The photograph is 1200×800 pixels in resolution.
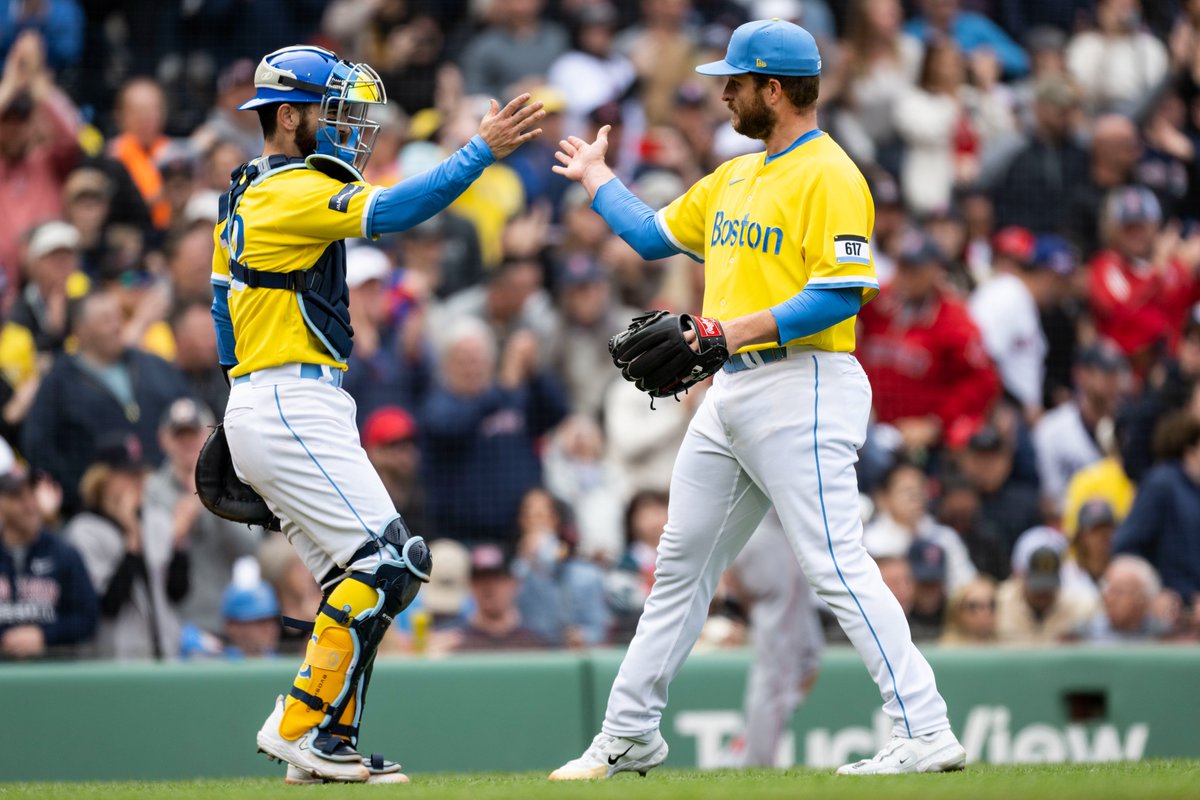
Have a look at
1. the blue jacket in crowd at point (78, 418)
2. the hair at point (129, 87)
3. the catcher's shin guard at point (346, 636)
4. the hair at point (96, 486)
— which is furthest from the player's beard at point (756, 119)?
the hair at point (129, 87)

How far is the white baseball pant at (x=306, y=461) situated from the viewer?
519cm

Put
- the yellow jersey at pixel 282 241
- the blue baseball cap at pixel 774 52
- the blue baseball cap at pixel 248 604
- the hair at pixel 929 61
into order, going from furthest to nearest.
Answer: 1. the hair at pixel 929 61
2. the blue baseball cap at pixel 248 604
3. the blue baseball cap at pixel 774 52
4. the yellow jersey at pixel 282 241

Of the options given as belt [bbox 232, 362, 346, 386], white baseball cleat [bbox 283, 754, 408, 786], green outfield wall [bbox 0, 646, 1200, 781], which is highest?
belt [bbox 232, 362, 346, 386]

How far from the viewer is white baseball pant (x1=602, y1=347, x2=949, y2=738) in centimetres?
502

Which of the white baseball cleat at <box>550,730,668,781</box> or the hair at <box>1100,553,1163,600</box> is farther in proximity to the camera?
the hair at <box>1100,553,1163,600</box>

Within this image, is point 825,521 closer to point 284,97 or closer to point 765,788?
point 765,788

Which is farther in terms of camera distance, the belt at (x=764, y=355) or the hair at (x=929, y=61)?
the hair at (x=929, y=61)

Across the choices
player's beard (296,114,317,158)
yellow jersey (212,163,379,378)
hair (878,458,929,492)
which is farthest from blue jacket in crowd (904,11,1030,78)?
yellow jersey (212,163,379,378)

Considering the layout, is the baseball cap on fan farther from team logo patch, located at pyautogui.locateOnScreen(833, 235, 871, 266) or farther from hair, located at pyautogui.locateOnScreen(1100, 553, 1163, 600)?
team logo patch, located at pyautogui.locateOnScreen(833, 235, 871, 266)

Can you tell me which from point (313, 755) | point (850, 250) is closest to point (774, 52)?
point (850, 250)

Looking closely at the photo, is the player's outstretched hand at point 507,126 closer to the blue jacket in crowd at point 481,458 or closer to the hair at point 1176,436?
the blue jacket in crowd at point 481,458

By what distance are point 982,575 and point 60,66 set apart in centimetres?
639

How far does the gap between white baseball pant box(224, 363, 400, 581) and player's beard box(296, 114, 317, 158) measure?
0.71 m

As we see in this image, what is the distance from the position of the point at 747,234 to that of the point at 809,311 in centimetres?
36
